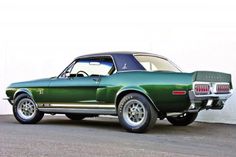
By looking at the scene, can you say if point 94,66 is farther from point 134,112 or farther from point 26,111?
point 26,111

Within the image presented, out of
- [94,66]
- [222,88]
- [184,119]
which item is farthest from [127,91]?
[184,119]

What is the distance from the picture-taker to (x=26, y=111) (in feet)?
30.3

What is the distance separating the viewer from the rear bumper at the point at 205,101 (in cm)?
705

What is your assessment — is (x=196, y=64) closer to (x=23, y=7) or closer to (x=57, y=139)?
(x=57, y=139)

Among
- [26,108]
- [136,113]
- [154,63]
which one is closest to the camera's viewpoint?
[136,113]

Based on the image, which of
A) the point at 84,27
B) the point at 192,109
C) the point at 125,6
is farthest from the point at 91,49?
the point at 192,109

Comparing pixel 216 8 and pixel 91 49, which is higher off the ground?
pixel 216 8

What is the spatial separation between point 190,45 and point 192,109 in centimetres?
322

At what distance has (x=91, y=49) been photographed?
1165 cm

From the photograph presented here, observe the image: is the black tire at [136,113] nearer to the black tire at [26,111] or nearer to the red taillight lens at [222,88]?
the red taillight lens at [222,88]

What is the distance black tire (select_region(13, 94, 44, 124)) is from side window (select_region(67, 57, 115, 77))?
3.50 ft

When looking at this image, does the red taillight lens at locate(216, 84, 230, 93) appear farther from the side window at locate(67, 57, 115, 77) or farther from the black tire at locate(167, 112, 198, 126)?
the side window at locate(67, 57, 115, 77)

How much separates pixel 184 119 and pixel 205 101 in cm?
168

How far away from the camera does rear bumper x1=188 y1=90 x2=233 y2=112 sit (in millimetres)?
7055
